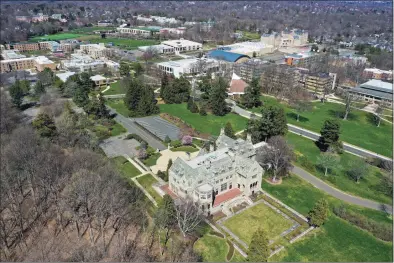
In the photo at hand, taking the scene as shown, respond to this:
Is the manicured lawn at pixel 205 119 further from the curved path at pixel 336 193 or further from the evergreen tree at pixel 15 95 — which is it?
the evergreen tree at pixel 15 95

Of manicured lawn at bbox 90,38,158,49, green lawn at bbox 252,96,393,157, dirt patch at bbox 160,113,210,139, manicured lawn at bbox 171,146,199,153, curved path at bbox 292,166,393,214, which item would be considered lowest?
curved path at bbox 292,166,393,214

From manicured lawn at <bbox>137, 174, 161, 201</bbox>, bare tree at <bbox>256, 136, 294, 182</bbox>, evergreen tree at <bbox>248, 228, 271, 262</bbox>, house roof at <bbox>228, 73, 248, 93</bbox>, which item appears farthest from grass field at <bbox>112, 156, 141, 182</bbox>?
house roof at <bbox>228, 73, 248, 93</bbox>

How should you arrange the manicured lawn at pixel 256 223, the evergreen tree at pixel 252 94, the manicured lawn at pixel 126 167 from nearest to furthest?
the manicured lawn at pixel 256 223
the manicured lawn at pixel 126 167
the evergreen tree at pixel 252 94

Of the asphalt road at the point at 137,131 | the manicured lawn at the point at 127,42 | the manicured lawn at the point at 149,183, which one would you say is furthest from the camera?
the manicured lawn at the point at 127,42

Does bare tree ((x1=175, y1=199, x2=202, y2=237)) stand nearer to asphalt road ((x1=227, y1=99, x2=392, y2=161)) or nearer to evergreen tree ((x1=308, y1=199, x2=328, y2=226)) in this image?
evergreen tree ((x1=308, y1=199, x2=328, y2=226))

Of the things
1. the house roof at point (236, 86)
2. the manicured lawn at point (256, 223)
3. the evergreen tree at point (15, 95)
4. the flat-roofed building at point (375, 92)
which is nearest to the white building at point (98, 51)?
the evergreen tree at point (15, 95)

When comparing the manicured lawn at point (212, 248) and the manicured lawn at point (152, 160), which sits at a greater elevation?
the manicured lawn at point (152, 160)

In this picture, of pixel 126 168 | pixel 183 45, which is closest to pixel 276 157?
pixel 126 168

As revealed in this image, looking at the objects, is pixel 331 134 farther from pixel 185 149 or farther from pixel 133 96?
pixel 133 96
